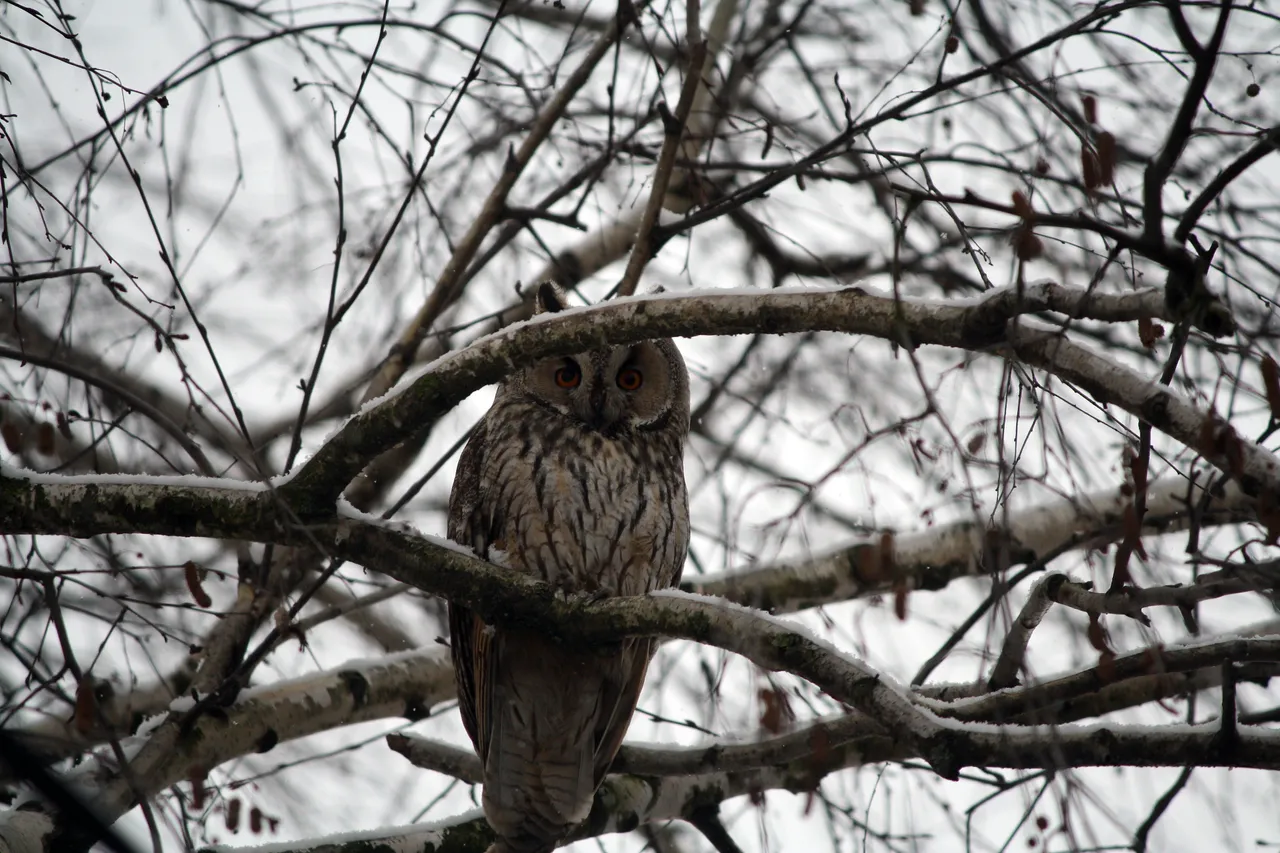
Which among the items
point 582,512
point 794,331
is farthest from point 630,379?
point 794,331

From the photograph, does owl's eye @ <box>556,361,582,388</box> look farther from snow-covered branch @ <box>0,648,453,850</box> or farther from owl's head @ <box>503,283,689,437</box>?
snow-covered branch @ <box>0,648,453,850</box>

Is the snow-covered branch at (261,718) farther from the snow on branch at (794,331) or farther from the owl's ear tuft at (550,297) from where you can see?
the owl's ear tuft at (550,297)

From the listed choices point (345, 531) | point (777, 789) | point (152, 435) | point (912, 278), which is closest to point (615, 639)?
point (345, 531)

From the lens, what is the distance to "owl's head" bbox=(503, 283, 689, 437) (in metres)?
3.28

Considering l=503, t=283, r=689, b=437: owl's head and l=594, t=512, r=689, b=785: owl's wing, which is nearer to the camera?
l=594, t=512, r=689, b=785: owl's wing

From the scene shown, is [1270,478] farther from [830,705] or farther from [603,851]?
[603,851]

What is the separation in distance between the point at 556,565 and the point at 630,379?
0.67 metres

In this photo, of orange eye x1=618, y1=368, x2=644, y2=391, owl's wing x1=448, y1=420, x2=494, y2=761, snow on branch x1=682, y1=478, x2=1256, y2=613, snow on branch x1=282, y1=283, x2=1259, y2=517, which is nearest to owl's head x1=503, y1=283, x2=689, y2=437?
orange eye x1=618, y1=368, x2=644, y2=391

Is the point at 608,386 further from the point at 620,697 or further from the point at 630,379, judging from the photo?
the point at 620,697

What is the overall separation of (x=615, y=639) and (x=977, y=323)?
1097mm

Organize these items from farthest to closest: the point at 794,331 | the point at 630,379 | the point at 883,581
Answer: the point at 883,581 → the point at 630,379 → the point at 794,331

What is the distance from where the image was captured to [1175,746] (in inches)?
83.9

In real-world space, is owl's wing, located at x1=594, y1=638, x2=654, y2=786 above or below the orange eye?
below

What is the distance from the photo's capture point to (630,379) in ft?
11.1
